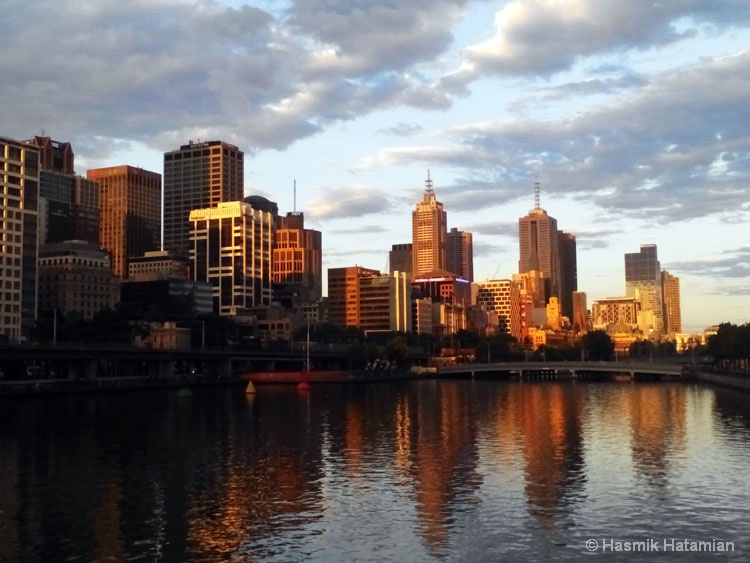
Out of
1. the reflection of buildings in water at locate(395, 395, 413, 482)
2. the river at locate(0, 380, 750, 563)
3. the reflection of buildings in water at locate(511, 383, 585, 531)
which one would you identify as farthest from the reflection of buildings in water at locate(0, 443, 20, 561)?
the reflection of buildings in water at locate(511, 383, 585, 531)

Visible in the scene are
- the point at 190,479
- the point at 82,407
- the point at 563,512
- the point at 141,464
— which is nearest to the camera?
the point at 563,512

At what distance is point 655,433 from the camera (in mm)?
79938

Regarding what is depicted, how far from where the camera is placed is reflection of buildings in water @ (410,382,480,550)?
41569 millimetres

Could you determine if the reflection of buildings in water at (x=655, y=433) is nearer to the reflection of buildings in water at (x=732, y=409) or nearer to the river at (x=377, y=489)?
the river at (x=377, y=489)

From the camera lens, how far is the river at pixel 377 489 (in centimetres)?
3688

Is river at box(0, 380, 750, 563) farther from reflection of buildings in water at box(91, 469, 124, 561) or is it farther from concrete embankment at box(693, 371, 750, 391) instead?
concrete embankment at box(693, 371, 750, 391)

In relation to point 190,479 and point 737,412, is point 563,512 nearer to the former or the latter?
point 190,479

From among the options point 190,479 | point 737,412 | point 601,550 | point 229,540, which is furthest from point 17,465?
point 737,412

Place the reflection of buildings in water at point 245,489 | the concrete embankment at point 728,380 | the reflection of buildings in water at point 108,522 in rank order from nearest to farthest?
the reflection of buildings in water at point 108,522 → the reflection of buildings in water at point 245,489 → the concrete embankment at point 728,380

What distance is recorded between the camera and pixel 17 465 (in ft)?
201

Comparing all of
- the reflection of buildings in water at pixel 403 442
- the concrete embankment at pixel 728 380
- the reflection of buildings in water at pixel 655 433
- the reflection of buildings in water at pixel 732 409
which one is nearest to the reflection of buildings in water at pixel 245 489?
the reflection of buildings in water at pixel 403 442

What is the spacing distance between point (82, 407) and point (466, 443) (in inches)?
2727

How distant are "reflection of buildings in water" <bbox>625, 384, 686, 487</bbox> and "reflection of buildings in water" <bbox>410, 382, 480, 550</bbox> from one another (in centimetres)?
1149

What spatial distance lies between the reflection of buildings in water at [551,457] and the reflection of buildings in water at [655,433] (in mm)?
4291
